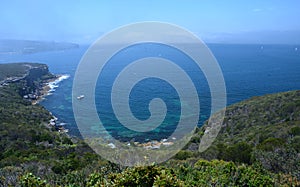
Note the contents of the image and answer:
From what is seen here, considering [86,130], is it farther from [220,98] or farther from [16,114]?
[220,98]

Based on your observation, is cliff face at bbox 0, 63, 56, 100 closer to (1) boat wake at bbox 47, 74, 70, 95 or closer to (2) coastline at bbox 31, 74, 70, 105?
(2) coastline at bbox 31, 74, 70, 105

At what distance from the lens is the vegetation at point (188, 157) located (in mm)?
8586

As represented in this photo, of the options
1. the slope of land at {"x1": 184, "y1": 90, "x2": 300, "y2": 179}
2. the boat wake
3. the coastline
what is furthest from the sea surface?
the slope of land at {"x1": 184, "y1": 90, "x2": 300, "y2": 179}

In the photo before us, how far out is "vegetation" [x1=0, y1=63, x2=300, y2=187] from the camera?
8586 mm

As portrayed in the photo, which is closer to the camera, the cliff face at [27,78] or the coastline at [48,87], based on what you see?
the coastline at [48,87]

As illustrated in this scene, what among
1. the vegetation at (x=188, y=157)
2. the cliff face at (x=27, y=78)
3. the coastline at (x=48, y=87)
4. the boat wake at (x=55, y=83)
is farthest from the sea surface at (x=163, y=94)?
the vegetation at (x=188, y=157)

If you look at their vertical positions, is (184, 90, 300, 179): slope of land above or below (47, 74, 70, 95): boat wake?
above

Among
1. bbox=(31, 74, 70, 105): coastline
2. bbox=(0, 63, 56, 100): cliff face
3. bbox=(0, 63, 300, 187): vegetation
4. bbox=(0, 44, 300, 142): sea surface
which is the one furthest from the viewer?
bbox=(0, 63, 56, 100): cliff face

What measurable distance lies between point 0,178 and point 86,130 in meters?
27.2

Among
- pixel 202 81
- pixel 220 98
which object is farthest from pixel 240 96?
pixel 202 81

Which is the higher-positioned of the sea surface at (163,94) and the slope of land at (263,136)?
the slope of land at (263,136)

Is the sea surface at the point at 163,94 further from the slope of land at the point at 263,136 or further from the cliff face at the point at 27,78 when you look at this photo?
the slope of land at the point at 263,136

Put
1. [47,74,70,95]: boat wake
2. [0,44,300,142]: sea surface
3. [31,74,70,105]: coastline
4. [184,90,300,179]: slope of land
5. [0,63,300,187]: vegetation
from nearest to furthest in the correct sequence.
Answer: [0,63,300,187]: vegetation, [184,90,300,179]: slope of land, [0,44,300,142]: sea surface, [31,74,70,105]: coastline, [47,74,70,95]: boat wake

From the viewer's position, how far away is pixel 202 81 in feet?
226
